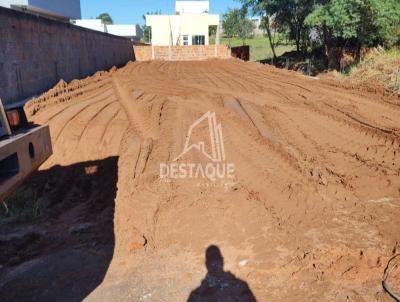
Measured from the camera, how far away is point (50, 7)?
36062mm

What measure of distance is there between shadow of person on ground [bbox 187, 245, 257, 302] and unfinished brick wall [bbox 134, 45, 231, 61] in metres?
33.4

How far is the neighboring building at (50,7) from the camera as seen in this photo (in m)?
31.4

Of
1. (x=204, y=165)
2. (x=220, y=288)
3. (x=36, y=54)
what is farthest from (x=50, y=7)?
(x=220, y=288)

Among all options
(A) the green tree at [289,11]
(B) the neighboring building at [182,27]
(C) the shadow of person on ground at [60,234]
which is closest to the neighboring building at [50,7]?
(B) the neighboring building at [182,27]

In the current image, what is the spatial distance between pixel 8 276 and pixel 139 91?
26.2ft

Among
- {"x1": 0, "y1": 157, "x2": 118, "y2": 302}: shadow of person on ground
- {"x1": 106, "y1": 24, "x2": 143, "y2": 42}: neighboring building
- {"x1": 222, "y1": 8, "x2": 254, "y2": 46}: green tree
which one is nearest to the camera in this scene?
{"x1": 0, "y1": 157, "x2": 118, "y2": 302}: shadow of person on ground

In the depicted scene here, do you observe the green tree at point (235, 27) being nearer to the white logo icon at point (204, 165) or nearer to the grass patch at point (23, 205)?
the white logo icon at point (204, 165)

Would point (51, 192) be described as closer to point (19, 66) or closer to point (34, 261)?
point (34, 261)

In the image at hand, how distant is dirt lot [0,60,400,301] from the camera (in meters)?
4.43

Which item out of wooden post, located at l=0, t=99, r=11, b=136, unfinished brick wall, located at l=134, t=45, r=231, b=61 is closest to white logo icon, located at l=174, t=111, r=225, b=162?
wooden post, located at l=0, t=99, r=11, b=136

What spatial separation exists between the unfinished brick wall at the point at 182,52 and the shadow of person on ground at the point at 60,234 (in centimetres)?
3071

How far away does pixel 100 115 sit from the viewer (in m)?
9.37

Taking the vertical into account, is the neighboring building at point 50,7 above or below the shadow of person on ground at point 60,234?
above

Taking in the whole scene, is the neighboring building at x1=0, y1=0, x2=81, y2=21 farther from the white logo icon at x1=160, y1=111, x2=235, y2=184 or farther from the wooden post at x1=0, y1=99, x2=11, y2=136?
the wooden post at x1=0, y1=99, x2=11, y2=136
